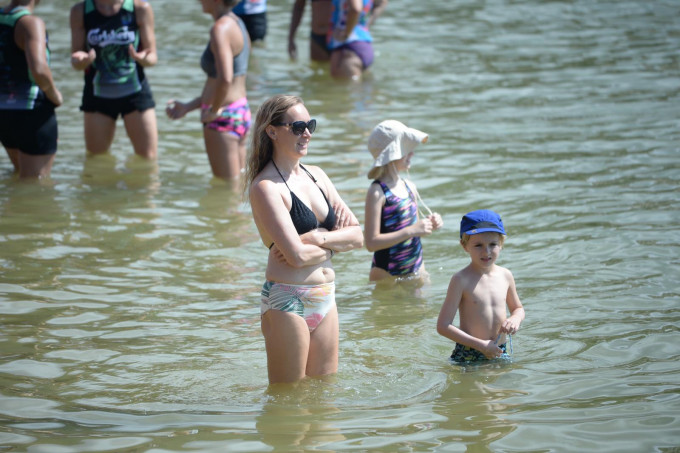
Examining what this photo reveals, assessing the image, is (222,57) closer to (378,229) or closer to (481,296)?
(378,229)

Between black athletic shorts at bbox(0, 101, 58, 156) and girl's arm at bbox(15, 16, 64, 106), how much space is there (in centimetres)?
40

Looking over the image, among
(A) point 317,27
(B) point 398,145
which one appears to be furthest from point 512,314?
(A) point 317,27

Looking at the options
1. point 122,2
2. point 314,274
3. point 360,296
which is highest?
point 122,2

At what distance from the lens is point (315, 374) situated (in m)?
5.24

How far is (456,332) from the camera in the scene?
5.41 m

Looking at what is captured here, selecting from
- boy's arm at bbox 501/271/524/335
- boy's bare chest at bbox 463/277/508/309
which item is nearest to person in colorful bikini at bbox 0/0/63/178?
boy's bare chest at bbox 463/277/508/309

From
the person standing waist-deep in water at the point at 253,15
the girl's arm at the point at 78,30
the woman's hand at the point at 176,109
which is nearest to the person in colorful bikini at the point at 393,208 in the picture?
the woman's hand at the point at 176,109

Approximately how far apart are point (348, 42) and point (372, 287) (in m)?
7.41

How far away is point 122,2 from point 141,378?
5.00 metres

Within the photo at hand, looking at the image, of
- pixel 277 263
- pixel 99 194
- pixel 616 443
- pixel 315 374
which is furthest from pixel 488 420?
pixel 99 194

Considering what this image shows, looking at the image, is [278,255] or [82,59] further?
[82,59]

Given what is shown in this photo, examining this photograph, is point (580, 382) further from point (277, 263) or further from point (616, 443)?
point (277, 263)

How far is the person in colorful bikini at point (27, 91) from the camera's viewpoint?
28.9ft

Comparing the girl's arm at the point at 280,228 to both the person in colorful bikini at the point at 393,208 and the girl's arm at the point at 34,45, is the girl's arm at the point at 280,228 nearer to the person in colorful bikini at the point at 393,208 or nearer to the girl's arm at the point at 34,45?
the person in colorful bikini at the point at 393,208
